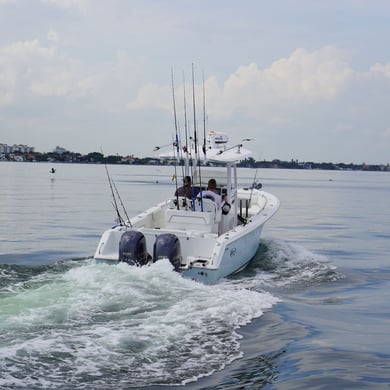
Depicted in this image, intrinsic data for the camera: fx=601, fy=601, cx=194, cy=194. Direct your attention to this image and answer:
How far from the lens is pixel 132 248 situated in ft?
32.3

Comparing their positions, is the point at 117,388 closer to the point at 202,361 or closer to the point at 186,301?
the point at 202,361

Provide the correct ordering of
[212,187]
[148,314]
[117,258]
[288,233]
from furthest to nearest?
[288,233]
[212,187]
[117,258]
[148,314]

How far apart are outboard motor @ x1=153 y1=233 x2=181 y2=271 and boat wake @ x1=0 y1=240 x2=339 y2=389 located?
20cm

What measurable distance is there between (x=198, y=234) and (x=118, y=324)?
3.89 m

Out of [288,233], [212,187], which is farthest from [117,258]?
[288,233]

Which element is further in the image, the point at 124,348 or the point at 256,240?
the point at 256,240

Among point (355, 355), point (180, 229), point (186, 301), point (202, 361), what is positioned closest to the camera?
point (202, 361)

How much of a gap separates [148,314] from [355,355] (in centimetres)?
250

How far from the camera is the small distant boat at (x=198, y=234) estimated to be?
32.3ft


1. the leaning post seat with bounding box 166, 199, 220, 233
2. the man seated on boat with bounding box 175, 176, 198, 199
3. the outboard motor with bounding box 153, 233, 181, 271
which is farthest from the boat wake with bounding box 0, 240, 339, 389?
the man seated on boat with bounding box 175, 176, 198, 199

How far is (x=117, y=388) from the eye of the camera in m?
5.19

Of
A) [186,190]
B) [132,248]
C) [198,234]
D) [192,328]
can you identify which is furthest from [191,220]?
[192,328]

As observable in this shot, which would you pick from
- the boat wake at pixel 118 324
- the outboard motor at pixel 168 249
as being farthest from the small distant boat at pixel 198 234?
the boat wake at pixel 118 324

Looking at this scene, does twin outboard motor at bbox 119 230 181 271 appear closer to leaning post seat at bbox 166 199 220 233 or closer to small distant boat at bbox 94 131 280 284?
small distant boat at bbox 94 131 280 284
